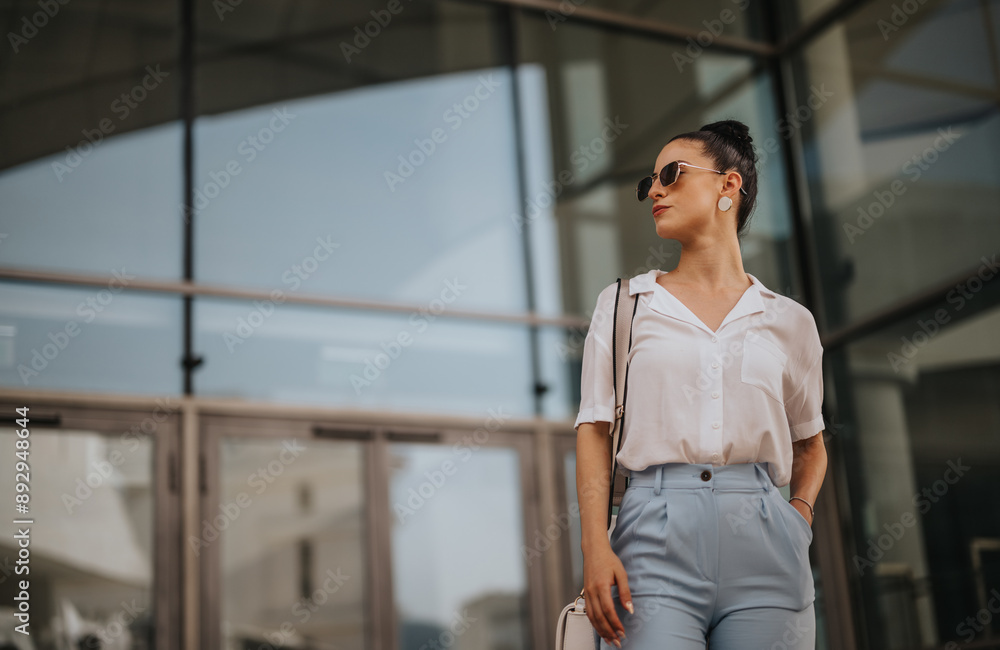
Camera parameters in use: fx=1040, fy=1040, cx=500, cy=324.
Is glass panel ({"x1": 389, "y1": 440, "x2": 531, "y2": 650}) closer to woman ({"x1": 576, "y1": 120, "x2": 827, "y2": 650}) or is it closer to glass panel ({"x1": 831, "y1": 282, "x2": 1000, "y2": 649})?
glass panel ({"x1": 831, "y1": 282, "x2": 1000, "y2": 649})

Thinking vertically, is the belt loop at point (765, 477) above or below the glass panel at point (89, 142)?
below

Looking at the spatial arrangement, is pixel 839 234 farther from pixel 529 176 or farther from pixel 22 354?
pixel 22 354

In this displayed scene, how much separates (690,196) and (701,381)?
0.34 metres

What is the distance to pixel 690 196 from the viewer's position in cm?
184

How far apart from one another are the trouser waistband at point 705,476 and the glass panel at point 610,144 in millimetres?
4674

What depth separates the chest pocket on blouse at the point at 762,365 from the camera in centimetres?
173

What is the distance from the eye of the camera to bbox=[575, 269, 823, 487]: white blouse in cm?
168

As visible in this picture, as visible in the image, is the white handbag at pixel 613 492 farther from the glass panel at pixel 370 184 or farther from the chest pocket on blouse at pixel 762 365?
the glass panel at pixel 370 184

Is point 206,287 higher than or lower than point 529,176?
lower

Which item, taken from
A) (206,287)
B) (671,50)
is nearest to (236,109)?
(206,287)

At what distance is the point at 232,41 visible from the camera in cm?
612

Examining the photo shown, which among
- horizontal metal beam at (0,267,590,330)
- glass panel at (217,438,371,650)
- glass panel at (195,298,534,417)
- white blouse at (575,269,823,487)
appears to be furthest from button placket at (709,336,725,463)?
glass panel at (195,298,534,417)

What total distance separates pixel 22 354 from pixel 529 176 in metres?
3.09

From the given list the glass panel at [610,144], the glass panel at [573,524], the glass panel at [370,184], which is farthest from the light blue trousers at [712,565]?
the glass panel at [610,144]
